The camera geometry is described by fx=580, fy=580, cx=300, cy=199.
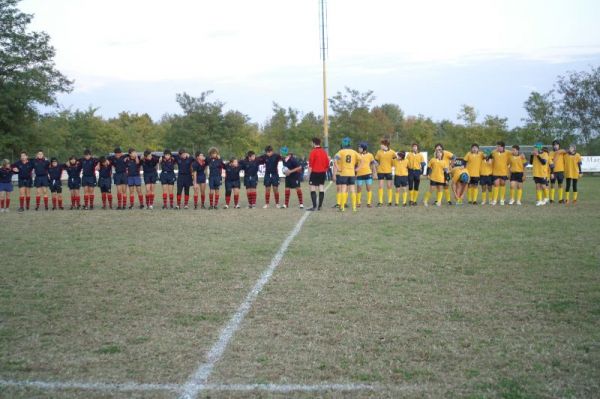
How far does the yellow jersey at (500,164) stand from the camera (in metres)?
18.3

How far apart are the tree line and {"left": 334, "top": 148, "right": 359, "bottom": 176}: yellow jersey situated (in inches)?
1209

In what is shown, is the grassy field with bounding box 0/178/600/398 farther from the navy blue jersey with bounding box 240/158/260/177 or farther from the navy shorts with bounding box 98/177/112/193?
the navy shorts with bounding box 98/177/112/193

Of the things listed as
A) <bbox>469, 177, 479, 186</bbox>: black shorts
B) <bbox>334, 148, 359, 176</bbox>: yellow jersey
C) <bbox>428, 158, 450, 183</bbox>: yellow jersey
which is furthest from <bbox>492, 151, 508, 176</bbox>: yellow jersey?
<bbox>334, 148, 359, 176</bbox>: yellow jersey

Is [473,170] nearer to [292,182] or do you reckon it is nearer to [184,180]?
[292,182]

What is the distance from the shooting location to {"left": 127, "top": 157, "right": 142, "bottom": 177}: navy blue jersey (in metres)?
19.0

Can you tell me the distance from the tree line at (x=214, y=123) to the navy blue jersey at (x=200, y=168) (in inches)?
1118

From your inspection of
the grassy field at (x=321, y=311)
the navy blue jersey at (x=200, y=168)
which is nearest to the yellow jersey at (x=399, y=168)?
the navy blue jersey at (x=200, y=168)

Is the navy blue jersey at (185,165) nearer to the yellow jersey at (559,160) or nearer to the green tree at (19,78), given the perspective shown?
the yellow jersey at (559,160)

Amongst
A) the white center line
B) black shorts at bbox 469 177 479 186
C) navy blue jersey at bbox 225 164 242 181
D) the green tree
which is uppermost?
the green tree

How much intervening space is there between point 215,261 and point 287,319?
11.5 ft

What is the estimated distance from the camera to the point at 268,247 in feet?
34.5

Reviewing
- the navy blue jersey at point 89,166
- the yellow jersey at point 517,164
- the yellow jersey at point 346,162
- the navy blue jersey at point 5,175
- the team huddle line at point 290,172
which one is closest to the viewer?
the yellow jersey at point 346,162

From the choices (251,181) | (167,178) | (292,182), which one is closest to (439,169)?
(292,182)

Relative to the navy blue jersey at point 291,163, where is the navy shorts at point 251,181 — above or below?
below
